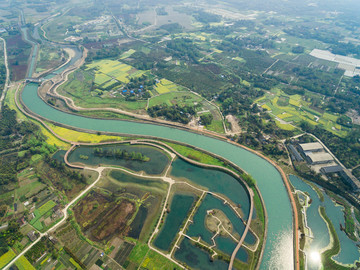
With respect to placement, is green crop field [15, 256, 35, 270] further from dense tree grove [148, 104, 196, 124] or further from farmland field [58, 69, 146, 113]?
farmland field [58, 69, 146, 113]

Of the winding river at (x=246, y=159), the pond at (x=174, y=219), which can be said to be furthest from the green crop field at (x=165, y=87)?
the pond at (x=174, y=219)

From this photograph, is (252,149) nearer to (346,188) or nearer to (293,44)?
(346,188)

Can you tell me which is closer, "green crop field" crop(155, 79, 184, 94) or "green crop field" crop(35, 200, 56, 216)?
"green crop field" crop(35, 200, 56, 216)

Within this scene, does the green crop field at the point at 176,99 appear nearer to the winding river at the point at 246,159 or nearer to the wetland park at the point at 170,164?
the wetland park at the point at 170,164

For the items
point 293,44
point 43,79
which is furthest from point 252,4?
point 43,79

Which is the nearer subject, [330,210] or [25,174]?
[330,210]

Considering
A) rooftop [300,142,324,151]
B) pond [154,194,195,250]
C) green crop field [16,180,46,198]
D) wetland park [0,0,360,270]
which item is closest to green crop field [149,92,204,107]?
wetland park [0,0,360,270]
